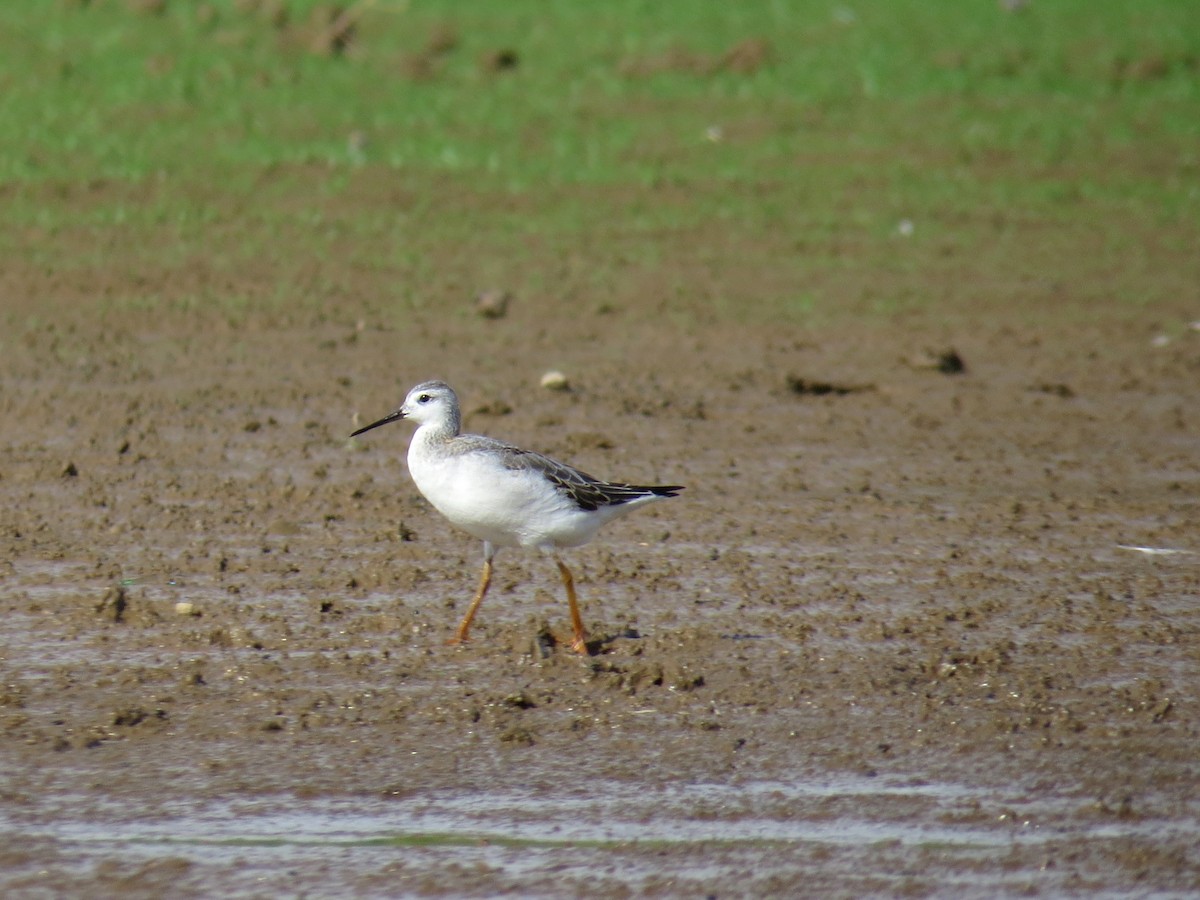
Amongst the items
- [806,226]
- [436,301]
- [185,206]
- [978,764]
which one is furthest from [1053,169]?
[978,764]

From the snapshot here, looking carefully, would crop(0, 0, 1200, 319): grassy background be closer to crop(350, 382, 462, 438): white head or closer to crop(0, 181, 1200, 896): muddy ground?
crop(0, 181, 1200, 896): muddy ground

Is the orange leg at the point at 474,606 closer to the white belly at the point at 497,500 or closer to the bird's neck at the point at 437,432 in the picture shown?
the white belly at the point at 497,500

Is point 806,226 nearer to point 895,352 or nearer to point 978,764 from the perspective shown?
point 895,352

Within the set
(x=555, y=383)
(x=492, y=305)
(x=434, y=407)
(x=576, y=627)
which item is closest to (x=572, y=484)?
(x=576, y=627)

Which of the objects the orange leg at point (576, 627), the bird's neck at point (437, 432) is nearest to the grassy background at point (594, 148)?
the bird's neck at point (437, 432)

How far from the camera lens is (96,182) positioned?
1438 cm

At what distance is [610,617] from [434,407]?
110 centimetres

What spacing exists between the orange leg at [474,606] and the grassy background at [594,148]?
5.23 metres

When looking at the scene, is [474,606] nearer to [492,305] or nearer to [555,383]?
[555,383]

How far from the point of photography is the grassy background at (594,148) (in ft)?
44.6

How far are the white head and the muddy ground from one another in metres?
0.74

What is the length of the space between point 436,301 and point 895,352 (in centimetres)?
295

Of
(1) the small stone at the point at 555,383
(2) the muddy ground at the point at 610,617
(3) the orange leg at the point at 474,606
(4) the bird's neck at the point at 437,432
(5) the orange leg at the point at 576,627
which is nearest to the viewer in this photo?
(2) the muddy ground at the point at 610,617

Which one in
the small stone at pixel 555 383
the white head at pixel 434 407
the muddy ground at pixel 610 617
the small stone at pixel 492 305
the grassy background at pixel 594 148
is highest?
the grassy background at pixel 594 148
